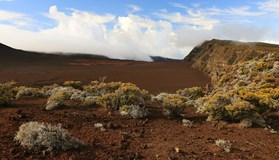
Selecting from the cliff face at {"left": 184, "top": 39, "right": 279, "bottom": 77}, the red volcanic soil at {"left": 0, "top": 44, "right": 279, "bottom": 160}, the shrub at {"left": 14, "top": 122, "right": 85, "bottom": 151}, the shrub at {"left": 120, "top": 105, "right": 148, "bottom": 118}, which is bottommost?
the red volcanic soil at {"left": 0, "top": 44, "right": 279, "bottom": 160}

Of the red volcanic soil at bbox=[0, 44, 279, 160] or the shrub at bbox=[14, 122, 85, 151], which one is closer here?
the shrub at bbox=[14, 122, 85, 151]

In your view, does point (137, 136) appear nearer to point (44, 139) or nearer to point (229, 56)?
point (44, 139)

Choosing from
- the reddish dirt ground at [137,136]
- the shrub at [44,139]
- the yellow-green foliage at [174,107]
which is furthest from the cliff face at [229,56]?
the shrub at [44,139]

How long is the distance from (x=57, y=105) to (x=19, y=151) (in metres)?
5.79

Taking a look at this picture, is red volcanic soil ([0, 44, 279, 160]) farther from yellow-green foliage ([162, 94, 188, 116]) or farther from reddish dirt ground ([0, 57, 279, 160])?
yellow-green foliage ([162, 94, 188, 116])

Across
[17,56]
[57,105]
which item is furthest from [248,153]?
[17,56]

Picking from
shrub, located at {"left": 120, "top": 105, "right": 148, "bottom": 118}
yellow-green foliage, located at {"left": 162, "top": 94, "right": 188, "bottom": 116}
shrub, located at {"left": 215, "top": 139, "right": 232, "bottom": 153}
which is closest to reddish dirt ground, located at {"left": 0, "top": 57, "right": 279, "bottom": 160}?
shrub, located at {"left": 215, "top": 139, "right": 232, "bottom": 153}

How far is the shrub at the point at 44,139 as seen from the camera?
7002mm

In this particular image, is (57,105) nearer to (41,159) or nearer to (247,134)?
(41,159)

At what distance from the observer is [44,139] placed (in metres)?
7.09

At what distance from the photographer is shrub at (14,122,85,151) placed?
23.0ft

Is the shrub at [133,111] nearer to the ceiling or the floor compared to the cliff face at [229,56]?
nearer to the floor

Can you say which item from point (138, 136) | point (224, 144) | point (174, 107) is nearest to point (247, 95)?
point (174, 107)

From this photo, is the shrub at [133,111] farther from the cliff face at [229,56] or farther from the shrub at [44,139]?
the cliff face at [229,56]
